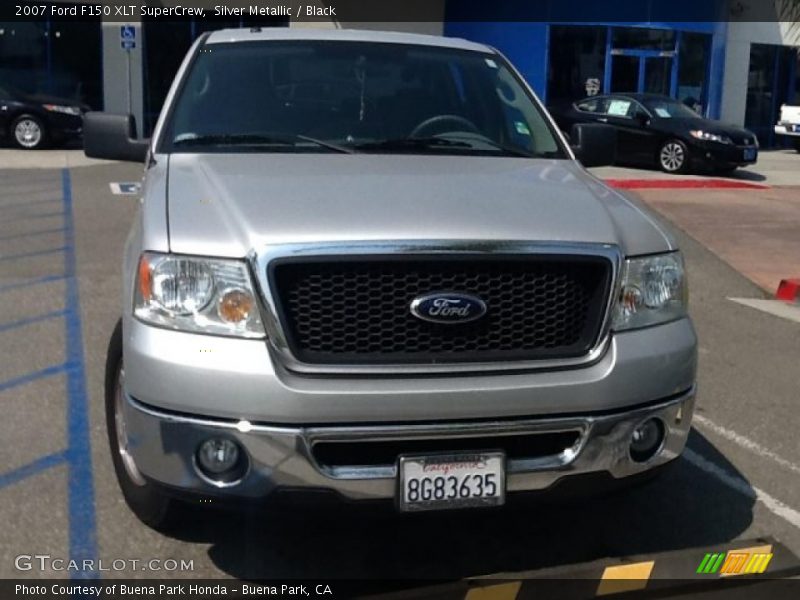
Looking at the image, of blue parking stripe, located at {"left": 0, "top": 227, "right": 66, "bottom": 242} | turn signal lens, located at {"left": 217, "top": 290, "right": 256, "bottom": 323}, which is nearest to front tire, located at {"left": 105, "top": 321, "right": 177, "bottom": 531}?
turn signal lens, located at {"left": 217, "top": 290, "right": 256, "bottom": 323}

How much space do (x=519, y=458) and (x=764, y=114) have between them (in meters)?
28.9

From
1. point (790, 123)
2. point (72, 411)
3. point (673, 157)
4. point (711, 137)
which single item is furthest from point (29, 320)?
point (790, 123)

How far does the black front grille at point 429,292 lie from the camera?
3168 mm

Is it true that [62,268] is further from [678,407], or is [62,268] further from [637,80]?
[637,80]

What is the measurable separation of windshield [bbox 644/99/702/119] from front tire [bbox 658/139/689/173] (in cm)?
71

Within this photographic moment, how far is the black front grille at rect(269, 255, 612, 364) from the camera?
3168 millimetres

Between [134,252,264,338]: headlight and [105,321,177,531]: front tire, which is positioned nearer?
[134,252,264,338]: headlight

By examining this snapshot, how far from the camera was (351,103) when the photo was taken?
15.5 ft

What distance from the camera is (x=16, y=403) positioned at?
539 centimetres

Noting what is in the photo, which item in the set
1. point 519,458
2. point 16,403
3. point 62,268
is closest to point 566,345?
point 519,458

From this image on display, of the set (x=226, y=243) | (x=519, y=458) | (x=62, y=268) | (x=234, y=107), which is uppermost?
(x=234, y=107)

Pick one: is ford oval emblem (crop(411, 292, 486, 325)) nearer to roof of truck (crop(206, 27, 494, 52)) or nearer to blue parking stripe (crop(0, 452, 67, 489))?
blue parking stripe (crop(0, 452, 67, 489))

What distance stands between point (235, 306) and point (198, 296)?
140 mm

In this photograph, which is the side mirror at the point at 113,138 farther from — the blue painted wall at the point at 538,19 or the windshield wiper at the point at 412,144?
the blue painted wall at the point at 538,19
